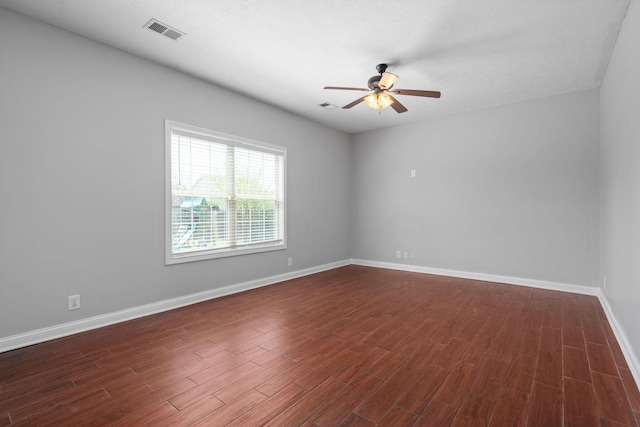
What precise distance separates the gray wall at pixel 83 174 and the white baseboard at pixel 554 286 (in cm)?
343

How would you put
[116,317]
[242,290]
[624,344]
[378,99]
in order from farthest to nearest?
[242,290] < [378,99] < [116,317] < [624,344]

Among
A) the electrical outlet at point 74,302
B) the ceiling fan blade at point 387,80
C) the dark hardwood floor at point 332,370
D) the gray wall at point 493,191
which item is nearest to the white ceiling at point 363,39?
the ceiling fan blade at point 387,80

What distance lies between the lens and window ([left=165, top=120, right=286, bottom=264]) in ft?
12.3

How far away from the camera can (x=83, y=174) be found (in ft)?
9.77

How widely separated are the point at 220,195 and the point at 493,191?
4.33m

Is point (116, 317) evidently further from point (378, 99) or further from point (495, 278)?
point (495, 278)

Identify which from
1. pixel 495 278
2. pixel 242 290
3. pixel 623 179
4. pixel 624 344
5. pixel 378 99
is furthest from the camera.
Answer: pixel 495 278

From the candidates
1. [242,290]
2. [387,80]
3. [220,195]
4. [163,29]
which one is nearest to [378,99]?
[387,80]

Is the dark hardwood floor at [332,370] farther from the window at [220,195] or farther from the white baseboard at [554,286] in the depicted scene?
the window at [220,195]

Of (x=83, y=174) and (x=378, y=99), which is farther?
(x=378, y=99)

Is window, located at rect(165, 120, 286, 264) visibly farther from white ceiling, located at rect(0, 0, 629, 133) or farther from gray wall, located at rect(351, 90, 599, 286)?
gray wall, located at rect(351, 90, 599, 286)

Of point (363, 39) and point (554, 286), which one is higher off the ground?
point (363, 39)

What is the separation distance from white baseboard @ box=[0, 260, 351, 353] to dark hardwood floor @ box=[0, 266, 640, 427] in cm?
11

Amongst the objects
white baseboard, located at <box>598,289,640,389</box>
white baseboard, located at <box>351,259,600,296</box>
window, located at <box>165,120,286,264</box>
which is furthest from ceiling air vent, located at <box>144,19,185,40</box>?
white baseboard, located at <box>351,259,600,296</box>
